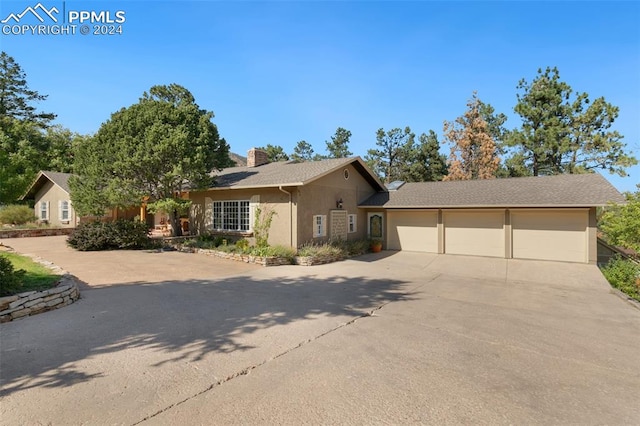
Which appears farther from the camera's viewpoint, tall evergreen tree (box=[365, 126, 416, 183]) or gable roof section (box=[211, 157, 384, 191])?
tall evergreen tree (box=[365, 126, 416, 183])

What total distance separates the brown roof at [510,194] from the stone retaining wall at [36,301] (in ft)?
43.7

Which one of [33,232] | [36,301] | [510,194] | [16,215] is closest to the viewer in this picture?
[36,301]

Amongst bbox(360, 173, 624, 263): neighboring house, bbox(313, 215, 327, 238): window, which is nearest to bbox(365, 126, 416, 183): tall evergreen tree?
bbox(360, 173, 624, 263): neighboring house

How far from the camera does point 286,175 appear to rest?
1450 cm

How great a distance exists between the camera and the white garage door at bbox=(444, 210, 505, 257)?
1477 centimetres

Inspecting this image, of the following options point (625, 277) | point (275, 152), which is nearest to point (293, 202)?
point (625, 277)

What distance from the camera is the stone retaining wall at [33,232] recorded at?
18.0 meters

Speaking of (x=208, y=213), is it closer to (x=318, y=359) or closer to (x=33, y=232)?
(x=33, y=232)

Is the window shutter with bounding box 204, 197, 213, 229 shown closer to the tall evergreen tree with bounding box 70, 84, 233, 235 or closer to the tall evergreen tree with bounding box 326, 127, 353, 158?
the tall evergreen tree with bounding box 70, 84, 233, 235

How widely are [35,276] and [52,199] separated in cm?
1912

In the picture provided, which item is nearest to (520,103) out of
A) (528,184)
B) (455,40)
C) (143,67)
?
(528,184)

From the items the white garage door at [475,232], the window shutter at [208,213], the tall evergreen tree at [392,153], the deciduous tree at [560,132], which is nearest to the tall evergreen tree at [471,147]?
the deciduous tree at [560,132]

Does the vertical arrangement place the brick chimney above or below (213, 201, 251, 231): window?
above

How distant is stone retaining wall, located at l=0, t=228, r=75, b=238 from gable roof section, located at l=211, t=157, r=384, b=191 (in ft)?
36.3
